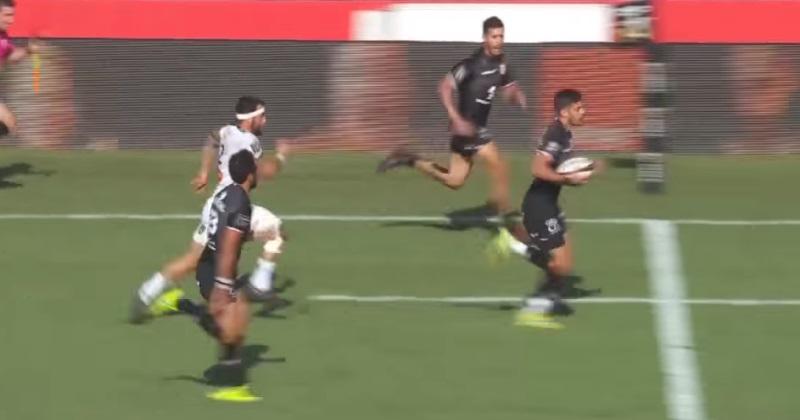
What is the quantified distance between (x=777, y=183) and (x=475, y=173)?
322 cm

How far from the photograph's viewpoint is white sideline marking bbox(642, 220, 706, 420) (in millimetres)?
13078

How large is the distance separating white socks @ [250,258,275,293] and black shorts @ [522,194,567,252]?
6.76ft

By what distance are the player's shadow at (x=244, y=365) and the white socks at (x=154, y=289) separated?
922 millimetres

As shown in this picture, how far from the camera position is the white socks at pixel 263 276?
585 inches

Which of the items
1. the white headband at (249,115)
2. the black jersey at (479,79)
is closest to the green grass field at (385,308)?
the black jersey at (479,79)

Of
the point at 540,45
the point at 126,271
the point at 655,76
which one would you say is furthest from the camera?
the point at 540,45


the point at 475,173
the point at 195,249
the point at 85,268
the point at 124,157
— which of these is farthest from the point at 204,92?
the point at 195,249

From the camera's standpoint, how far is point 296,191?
64.2 feet

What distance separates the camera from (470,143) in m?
17.6

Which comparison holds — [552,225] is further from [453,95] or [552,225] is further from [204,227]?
[453,95]

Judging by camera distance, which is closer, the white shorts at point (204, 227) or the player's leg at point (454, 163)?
the white shorts at point (204, 227)

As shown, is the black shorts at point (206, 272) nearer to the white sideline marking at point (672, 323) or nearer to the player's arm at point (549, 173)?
the player's arm at point (549, 173)

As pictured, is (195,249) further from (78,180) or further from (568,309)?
(78,180)

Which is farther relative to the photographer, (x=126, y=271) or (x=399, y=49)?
(x=399, y=49)
